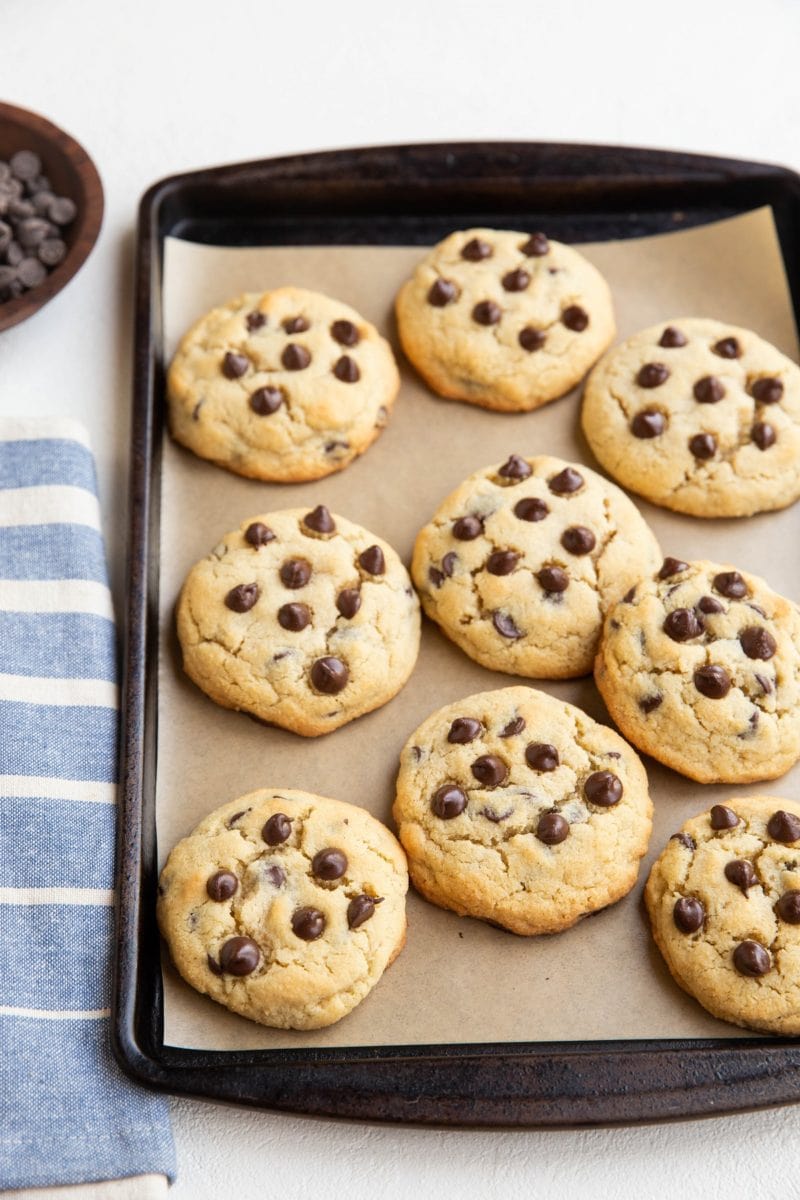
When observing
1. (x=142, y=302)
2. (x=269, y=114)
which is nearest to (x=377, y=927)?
(x=142, y=302)

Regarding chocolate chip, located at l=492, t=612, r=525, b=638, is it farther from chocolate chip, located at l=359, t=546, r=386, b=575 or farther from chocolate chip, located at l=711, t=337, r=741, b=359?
chocolate chip, located at l=711, t=337, r=741, b=359

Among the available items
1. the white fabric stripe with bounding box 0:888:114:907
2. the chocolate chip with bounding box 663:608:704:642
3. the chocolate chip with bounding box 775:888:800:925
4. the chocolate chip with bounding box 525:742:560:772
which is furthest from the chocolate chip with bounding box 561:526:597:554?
the white fabric stripe with bounding box 0:888:114:907

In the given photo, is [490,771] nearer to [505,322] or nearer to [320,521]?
[320,521]

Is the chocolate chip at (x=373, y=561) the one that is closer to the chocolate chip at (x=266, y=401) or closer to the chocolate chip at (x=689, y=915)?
the chocolate chip at (x=266, y=401)

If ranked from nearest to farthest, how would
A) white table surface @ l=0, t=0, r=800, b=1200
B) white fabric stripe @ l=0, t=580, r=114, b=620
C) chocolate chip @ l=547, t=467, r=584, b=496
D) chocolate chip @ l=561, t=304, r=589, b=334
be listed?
white fabric stripe @ l=0, t=580, r=114, b=620, chocolate chip @ l=547, t=467, r=584, b=496, chocolate chip @ l=561, t=304, r=589, b=334, white table surface @ l=0, t=0, r=800, b=1200

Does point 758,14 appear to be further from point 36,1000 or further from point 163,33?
point 36,1000

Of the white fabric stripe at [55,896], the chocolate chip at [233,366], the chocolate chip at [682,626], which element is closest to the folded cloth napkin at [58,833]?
the white fabric stripe at [55,896]

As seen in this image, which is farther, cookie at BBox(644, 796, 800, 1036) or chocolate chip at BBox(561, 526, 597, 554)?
chocolate chip at BBox(561, 526, 597, 554)
